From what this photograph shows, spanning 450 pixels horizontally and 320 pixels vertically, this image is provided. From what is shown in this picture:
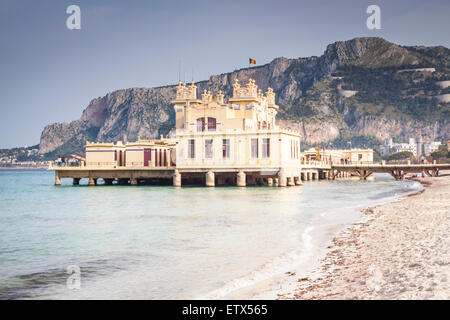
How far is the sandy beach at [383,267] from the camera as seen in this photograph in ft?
35.8

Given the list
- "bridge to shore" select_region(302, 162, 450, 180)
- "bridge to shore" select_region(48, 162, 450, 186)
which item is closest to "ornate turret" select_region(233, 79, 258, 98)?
"bridge to shore" select_region(48, 162, 450, 186)

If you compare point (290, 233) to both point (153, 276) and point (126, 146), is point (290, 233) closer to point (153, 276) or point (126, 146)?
A: point (153, 276)

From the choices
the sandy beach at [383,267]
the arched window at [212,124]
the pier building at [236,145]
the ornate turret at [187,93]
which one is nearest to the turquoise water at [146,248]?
the sandy beach at [383,267]

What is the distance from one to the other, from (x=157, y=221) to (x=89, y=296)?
16.4 m

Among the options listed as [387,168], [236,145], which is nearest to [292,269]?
[236,145]

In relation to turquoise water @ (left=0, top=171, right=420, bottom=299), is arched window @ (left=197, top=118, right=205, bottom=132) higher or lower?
higher

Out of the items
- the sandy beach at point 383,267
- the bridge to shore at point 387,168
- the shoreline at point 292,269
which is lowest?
the shoreline at point 292,269

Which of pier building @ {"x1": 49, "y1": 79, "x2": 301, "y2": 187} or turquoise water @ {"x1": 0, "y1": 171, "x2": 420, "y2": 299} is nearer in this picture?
turquoise water @ {"x1": 0, "y1": 171, "x2": 420, "y2": 299}

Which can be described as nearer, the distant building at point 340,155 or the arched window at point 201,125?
the arched window at point 201,125

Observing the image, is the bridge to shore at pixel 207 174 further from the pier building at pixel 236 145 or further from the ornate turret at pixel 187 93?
the ornate turret at pixel 187 93

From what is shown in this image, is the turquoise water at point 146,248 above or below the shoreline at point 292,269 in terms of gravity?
below

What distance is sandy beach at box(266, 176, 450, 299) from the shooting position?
1091 cm

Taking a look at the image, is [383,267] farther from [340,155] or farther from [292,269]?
[340,155]

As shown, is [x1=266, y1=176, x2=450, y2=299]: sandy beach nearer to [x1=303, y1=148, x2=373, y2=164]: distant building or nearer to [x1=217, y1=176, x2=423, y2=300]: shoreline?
[x1=217, y1=176, x2=423, y2=300]: shoreline
